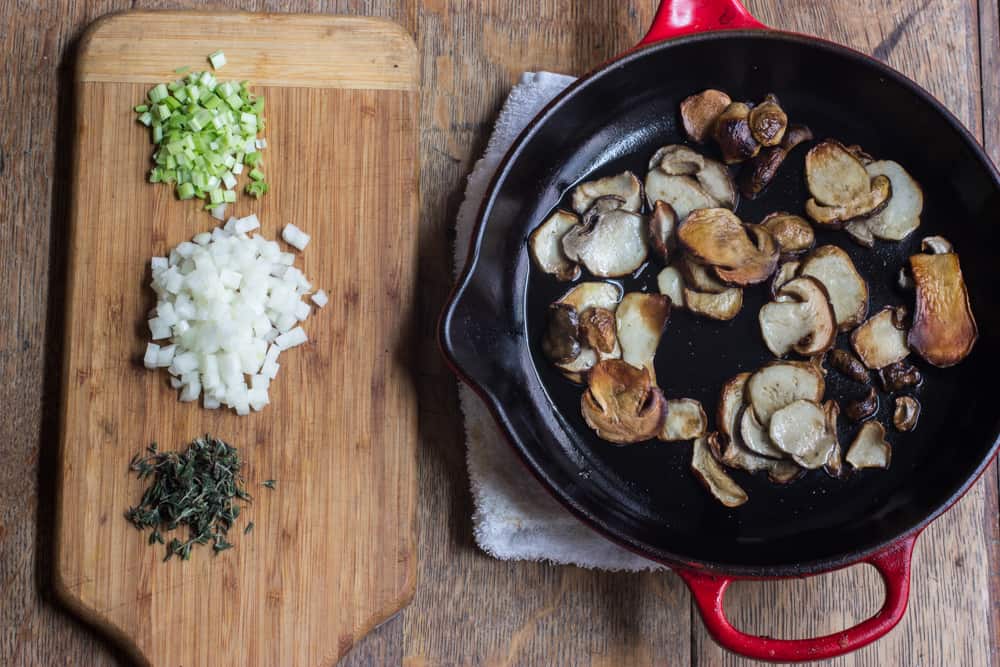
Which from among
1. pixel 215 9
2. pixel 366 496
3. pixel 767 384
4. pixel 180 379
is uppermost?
pixel 215 9

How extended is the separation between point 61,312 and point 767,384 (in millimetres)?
1406

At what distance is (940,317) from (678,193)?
22.2 inches

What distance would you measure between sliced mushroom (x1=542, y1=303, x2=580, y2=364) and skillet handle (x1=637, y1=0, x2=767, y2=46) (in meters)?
0.53

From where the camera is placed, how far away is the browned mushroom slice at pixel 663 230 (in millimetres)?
1718

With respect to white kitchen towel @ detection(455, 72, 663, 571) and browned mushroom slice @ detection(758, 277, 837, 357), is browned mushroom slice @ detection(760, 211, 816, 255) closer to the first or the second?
browned mushroom slice @ detection(758, 277, 837, 357)

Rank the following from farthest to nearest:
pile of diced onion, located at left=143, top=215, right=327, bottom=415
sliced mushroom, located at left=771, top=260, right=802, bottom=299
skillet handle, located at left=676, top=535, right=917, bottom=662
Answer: sliced mushroom, located at left=771, top=260, right=802, bottom=299, pile of diced onion, located at left=143, top=215, right=327, bottom=415, skillet handle, located at left=676, top=535, right=917, bottom=662

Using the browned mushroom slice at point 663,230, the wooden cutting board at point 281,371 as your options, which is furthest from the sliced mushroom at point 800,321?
the wooden cutting board at point 281,371

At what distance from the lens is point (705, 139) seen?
1.77 m

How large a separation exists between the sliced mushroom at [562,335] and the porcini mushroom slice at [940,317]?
66 cm

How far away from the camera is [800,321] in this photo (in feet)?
5.60

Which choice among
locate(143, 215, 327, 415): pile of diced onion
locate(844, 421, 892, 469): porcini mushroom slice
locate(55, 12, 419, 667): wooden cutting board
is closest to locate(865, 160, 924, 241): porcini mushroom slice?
locate(844, 421, 892, 469): porcini mushroom slice

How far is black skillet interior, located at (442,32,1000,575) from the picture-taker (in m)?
1.67

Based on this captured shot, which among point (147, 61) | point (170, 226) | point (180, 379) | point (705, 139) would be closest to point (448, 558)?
point (180, 379)

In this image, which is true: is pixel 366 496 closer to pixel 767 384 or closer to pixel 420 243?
pixel 420 243
